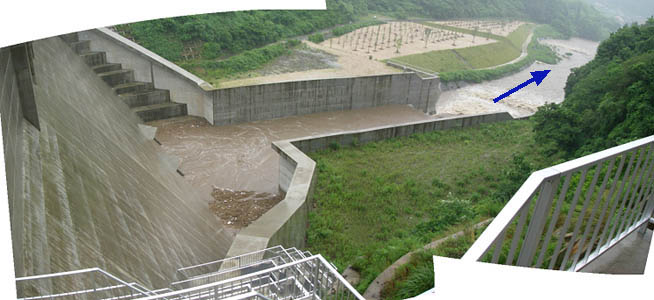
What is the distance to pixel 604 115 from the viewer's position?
38.7 ft

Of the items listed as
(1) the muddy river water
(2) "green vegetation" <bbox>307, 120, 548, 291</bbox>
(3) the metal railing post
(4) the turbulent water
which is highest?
(3) the metal railing post

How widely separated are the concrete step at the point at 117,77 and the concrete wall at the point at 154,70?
0.80 feet

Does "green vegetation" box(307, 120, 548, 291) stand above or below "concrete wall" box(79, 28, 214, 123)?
below

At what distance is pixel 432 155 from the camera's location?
1455cm

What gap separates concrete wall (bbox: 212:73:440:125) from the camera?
61.8ft

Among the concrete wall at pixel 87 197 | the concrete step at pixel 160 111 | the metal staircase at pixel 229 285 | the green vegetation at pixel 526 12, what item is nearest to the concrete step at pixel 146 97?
the concrete step at pixel 160 111

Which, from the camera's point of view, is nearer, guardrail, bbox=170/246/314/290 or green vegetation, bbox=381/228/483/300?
green vegetation, bbox=381/228/483/300

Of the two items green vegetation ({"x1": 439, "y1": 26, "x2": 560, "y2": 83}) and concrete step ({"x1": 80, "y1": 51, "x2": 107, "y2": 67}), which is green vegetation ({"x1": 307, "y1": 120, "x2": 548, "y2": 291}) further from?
green vegetation ({"x1": 439, "y1": 26, "x2": 560, "y2": 83})

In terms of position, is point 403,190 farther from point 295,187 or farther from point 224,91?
point 224,91

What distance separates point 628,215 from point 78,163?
750 cm

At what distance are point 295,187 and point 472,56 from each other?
128ft

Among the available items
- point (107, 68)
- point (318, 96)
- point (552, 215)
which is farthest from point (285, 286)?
point (107, 68)

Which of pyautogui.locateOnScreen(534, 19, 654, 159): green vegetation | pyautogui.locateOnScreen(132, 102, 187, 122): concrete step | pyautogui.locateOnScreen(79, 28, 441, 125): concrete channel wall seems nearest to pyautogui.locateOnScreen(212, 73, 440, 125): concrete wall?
pyautogui.locateOnScreen(79, 28, 441, 125): concrete channel wall

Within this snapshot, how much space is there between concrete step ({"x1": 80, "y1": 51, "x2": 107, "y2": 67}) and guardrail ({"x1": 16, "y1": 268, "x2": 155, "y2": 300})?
48.5 feet
